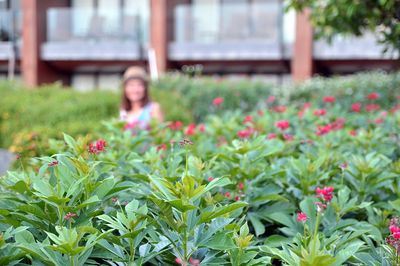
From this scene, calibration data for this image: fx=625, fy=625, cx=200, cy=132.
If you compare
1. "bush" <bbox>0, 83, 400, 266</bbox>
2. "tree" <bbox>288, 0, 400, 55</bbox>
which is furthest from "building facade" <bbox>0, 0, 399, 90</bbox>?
"bush" <bbox>0, 83, 400, 266</bbox>

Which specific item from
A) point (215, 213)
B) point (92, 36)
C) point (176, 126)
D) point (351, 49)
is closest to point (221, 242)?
point (215, 213)

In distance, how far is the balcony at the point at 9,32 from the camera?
24.2 meters

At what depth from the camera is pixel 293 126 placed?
5250mm

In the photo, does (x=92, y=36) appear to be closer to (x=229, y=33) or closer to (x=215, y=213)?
(x=229, y=33)

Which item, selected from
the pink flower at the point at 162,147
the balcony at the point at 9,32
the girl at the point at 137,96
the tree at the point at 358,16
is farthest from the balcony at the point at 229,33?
the pink flower at the point at 162,147

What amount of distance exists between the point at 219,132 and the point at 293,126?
2.32 feet

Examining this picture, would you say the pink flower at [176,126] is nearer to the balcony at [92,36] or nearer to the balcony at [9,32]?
the balcony at [92,36]

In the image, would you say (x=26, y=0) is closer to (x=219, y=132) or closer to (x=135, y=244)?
(x=219, y=132)

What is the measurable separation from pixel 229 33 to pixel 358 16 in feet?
54.7

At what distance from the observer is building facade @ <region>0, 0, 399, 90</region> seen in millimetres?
21484

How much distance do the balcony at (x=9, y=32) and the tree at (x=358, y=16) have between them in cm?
1886

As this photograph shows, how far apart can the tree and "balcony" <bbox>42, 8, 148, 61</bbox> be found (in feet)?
52.8

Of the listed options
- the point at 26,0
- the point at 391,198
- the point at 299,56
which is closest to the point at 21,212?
the point at 391,198

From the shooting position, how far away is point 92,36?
2353 cm
